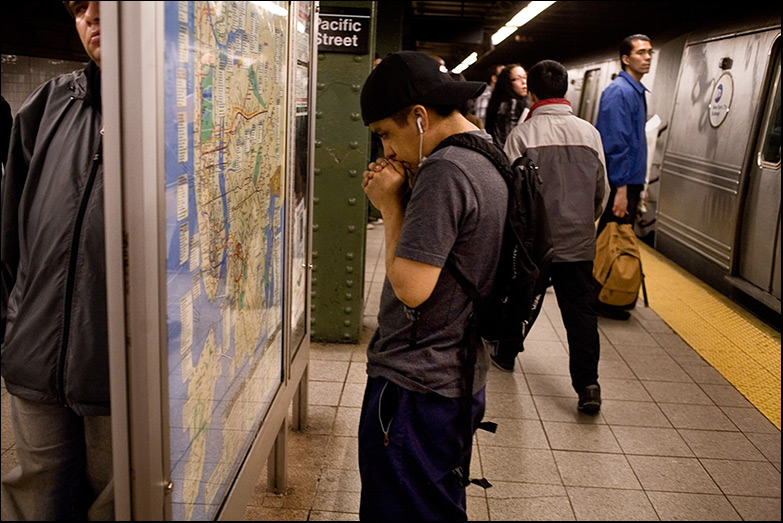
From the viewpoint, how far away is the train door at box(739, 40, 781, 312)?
5473 millimetres

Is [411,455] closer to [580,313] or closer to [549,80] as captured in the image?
[580,313]

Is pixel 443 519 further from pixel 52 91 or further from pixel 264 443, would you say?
pixel 52 91

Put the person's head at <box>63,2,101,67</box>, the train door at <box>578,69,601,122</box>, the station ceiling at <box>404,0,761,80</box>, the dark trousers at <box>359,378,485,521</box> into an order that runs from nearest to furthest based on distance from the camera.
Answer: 1. the person's head at <box>63,2,101,67</box>
2. the dark trousers at <box>359,378,485,521</box>
3. the station ceiling at <box>404,0,761,80</box>
4. the train door at <box>578,69,601,122</box>

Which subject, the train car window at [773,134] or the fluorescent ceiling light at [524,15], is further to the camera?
the fluorescent ceiling light at [524,15]

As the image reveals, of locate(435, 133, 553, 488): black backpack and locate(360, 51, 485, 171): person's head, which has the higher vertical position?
locate(360, 51, 485, 171): person's head

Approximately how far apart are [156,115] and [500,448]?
265cm

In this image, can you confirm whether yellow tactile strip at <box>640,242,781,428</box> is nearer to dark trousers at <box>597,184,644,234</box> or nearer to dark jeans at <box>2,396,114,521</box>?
dark trousers at <box>597,184,644,234</box>

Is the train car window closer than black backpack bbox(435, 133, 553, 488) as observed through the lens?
No

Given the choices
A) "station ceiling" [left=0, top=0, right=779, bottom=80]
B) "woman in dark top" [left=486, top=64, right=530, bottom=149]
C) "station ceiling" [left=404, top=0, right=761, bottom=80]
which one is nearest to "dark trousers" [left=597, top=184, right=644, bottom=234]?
"woman in dark top" [left=486, top=64, right=530, bottom=149]

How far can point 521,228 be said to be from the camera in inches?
78.2

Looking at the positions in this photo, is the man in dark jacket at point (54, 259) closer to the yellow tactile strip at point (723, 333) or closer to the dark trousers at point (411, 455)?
the dark trousers at point (411, 455)

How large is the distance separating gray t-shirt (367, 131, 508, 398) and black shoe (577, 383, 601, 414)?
192 centimetres

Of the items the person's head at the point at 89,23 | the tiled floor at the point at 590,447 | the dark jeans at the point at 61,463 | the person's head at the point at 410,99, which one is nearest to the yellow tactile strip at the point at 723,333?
the tiled floor at the point at 590,447

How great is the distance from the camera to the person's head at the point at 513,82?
698 cm
